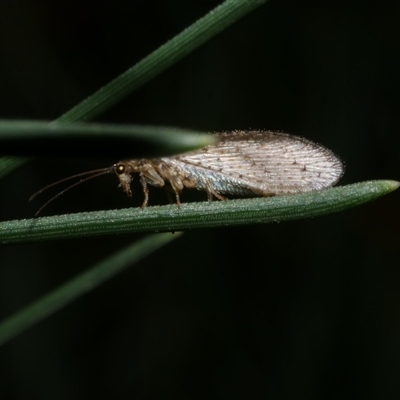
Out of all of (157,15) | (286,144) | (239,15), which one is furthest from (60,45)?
(239,15)

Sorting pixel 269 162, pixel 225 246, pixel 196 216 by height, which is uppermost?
pixel 269 162

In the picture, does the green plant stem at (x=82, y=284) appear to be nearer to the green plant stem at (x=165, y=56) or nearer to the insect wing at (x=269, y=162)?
the green plant stem at (x=165, y=56)

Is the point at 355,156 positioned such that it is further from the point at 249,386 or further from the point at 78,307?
the point at 78,307

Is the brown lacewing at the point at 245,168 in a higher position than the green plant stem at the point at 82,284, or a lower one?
higher

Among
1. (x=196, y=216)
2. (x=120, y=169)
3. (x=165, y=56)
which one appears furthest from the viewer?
(x=120, y=169)

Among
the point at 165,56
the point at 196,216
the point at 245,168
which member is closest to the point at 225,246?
the point at 245,168

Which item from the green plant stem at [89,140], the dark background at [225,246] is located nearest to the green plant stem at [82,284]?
the green plant stem at [89,140]

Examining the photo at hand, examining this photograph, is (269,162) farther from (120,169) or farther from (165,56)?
(165,56)
